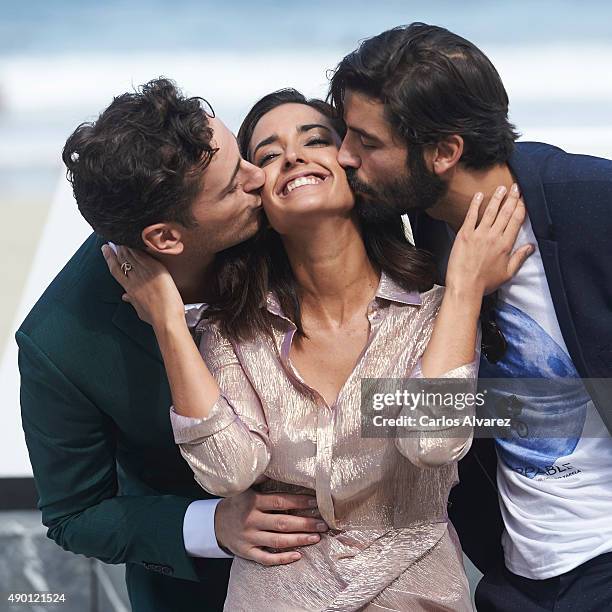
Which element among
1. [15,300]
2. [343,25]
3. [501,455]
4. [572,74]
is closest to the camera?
[501,455]

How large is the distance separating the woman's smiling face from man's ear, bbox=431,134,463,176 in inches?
6.8

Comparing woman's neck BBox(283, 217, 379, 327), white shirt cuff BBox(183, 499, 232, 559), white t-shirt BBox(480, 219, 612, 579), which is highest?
woman's neck BBox(283, 217, 379, 327)

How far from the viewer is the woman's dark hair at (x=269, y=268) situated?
7.04 ft

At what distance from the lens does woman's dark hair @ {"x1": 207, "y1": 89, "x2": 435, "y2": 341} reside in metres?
2.14

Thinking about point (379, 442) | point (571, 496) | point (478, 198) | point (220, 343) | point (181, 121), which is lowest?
point (571, 496)

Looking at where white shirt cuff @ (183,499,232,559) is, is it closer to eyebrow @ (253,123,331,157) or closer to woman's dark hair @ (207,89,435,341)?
woman's dark hair @ (207,89,435,341)

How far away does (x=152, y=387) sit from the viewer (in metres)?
2.36

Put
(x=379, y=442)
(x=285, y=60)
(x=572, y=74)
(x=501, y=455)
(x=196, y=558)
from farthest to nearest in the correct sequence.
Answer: (x=285, y=60)
(x=572, y=74)
(x=196, y=558)
(x=501, y=455)
(x=379, y=442)

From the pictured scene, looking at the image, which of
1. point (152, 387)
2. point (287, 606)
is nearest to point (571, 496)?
point (287, 606)

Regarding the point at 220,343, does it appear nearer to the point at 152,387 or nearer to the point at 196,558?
the point at 152,387

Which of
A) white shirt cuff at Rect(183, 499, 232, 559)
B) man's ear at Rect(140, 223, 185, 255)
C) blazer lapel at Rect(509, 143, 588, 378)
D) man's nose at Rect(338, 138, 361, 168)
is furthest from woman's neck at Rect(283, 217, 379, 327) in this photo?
white shirt cuff at Rect(183, 499, 232, 559)

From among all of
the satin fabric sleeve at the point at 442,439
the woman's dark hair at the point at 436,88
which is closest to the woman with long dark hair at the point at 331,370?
the satin fabric sleeve at the point at 442,439

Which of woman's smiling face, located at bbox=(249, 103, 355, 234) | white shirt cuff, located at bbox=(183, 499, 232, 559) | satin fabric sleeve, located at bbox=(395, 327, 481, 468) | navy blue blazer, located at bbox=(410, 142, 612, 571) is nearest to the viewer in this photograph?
satin fabric sleeve, located at bbox=(395, 327, 481, 468)

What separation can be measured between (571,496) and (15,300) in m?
4.06
